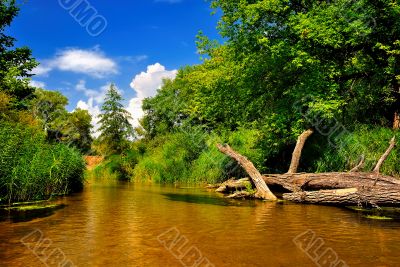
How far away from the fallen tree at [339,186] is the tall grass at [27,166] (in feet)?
26.3

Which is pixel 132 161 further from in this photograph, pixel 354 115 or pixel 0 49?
pixel 354 115

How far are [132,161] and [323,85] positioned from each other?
75.4 ft

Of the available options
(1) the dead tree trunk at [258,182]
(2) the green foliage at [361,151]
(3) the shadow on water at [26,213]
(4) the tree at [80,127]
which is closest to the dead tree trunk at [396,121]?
(2) the green foliage at [361,151]

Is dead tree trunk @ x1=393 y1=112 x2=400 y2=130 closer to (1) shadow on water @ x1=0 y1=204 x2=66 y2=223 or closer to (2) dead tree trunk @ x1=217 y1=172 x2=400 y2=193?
(2) dead tree trunk @ x1=217 y1=172 x2=400 y2=193

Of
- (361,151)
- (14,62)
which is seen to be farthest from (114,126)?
(361,151)

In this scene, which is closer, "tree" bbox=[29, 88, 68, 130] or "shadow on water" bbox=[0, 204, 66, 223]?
"shadow on water" bbox=[0, 204, 66, 223]

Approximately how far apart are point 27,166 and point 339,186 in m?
11.6

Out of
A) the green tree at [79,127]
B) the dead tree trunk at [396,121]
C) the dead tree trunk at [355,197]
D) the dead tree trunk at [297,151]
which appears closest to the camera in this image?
the dead tree trunk at [355,197]

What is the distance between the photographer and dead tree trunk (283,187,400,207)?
40.1ft

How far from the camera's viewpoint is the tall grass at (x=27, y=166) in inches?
473

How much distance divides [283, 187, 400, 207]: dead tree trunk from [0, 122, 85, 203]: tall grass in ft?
32.8
